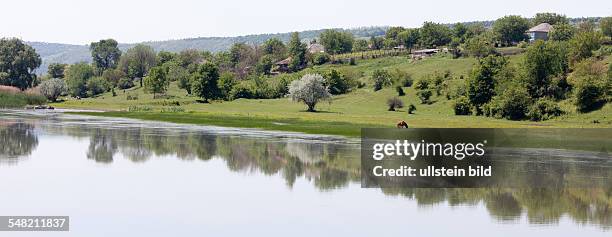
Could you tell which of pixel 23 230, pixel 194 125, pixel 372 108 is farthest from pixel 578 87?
pixel 23 230

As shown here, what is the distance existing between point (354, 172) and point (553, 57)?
64086mm

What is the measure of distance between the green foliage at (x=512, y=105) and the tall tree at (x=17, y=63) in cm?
11106

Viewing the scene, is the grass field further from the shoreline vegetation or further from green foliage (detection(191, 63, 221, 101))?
green foliage (detection(191, 63, 221, 101))

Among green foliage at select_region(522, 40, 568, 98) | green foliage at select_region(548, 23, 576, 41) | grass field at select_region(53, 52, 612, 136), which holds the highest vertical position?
green foliage at select_region(548, 23, 576, 41)

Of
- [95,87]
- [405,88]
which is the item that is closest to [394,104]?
[405,88]

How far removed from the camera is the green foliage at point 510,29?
175 meters

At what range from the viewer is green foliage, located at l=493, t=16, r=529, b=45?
175125 mm

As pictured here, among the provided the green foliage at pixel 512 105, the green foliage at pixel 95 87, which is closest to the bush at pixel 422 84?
the green foliage at pixel 512 105

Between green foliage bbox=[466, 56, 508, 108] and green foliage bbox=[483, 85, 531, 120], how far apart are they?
455cm

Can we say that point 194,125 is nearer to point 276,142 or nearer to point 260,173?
point 276,142

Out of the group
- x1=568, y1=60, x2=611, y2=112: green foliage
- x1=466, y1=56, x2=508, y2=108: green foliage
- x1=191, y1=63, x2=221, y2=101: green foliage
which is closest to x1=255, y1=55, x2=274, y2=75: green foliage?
x1=191, y1=63, x2=221, y2=101: green foliage

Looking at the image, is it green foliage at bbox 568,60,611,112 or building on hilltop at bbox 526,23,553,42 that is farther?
building on hilltop at bbox 526,23,553,42

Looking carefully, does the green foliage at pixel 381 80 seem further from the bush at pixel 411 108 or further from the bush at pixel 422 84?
the bush at pixel 411 108

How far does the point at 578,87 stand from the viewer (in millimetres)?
90438
